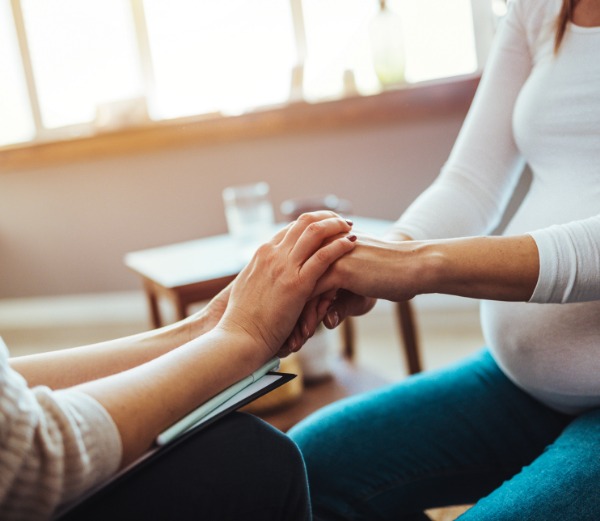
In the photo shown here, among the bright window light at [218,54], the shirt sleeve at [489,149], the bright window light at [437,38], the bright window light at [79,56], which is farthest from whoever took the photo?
the bright window light at [79,56]

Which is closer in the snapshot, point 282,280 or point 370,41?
point 282,280

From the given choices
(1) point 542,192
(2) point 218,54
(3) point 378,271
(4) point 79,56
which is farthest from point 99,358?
(4) point 79,56

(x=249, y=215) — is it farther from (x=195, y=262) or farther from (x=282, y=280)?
(x=282, y=280)

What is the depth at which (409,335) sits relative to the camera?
1817mm

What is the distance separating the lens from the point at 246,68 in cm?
298

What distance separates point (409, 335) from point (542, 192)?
0.94 m

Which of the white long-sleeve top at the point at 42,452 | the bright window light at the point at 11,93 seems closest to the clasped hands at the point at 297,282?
the white long-sleeve top at the point at 42,452

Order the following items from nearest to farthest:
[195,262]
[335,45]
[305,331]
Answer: [305,331], [195,262], [335,45]

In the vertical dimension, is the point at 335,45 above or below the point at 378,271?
→ above

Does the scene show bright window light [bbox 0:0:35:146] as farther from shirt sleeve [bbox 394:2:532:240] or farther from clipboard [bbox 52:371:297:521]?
clipboard [bbox 52:371:297:521]

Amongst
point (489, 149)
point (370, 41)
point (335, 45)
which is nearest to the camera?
point (489, 149)

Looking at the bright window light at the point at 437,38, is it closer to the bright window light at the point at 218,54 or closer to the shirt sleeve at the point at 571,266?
the bright window light at the point at 218,54

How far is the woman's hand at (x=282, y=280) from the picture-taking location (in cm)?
79

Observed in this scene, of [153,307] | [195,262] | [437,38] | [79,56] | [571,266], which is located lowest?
[153,307]
